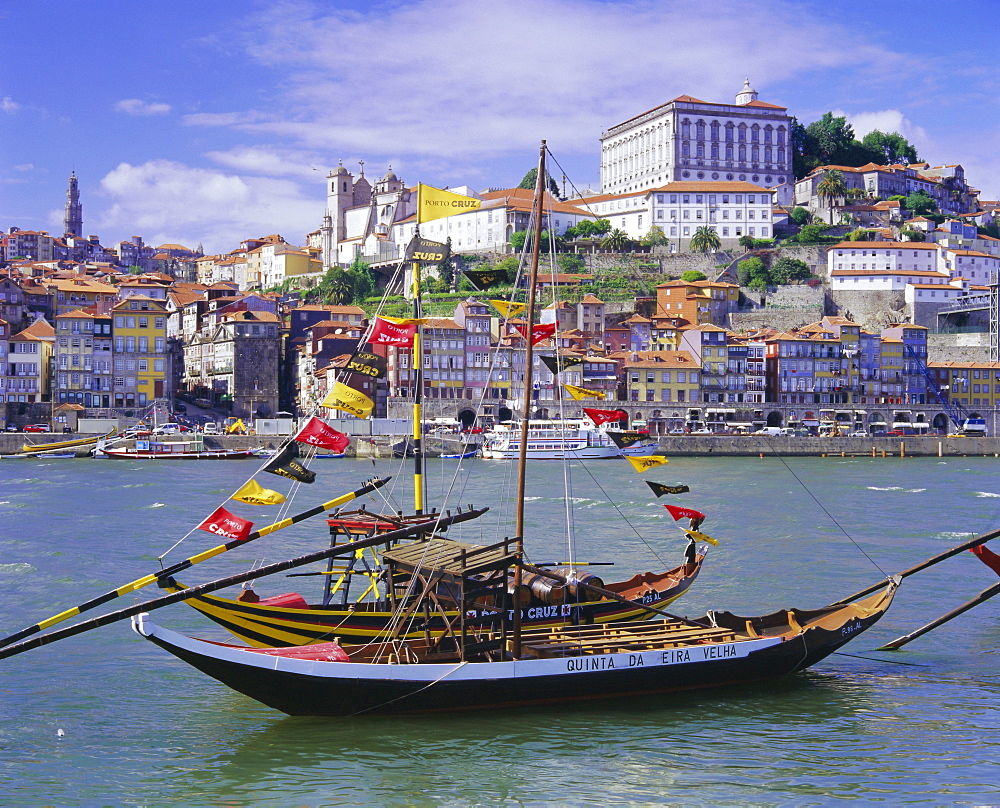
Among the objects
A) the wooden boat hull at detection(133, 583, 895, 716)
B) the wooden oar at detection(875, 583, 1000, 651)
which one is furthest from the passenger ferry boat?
the wooden boat hull at detection(133, 583, 895, 716)

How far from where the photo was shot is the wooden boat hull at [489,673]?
14359 millimetres

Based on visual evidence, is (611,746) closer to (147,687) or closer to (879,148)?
(147,687)

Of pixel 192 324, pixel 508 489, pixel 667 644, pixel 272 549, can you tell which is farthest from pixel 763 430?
pixel 667 644

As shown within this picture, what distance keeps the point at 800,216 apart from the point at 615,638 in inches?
4366

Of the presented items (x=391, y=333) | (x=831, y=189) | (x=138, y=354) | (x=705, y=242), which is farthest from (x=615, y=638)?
(x=831, y=189)

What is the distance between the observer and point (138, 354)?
279ft

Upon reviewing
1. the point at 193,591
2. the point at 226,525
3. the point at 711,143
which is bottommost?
the point at 193,591

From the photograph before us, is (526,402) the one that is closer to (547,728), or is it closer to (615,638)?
(615,638)

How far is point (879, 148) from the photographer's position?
5551 inches

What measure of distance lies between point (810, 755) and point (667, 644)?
286 centimetres

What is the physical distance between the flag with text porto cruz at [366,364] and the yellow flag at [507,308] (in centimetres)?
281

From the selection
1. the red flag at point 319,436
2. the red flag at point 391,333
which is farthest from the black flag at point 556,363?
the red flag at point 319,436

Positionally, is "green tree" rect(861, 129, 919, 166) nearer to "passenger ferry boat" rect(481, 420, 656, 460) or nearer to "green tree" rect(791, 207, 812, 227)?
"green tree" rect(791, 207, 812, 227)

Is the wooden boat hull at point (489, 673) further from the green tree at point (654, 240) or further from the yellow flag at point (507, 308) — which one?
the green tree at point (654, 240)
